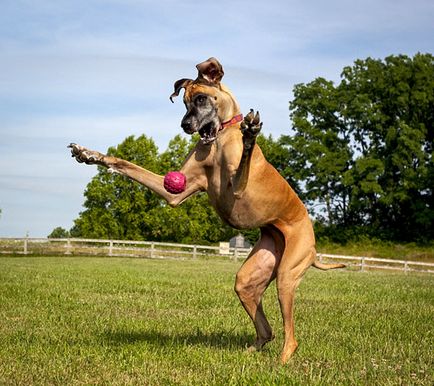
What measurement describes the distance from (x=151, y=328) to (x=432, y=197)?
42.2 meters

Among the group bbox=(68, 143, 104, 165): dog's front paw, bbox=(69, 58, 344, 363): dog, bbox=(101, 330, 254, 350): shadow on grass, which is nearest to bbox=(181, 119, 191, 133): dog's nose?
bbox=(69, 58, 344, 363): dog

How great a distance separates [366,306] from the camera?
11438 mm

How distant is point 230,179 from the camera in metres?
5.47

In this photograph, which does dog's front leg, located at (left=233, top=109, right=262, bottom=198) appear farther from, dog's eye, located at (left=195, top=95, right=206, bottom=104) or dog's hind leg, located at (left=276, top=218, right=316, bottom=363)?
dog's hind leg, located at (left=276, top=218, right=316, bottom=363)

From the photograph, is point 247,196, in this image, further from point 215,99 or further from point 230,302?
point 230,302

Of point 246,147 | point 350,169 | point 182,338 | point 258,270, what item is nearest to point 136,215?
point 350,169

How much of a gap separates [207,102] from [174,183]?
29.6 inches

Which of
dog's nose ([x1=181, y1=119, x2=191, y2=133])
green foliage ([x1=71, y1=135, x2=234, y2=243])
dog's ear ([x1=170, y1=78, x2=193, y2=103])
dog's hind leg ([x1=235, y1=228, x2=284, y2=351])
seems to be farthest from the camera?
green foliage ([x1=71, y1=135, x2=234, y2=243])

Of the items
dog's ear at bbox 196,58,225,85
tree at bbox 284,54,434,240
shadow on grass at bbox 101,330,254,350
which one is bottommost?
Answer: shadow on grass at bbox 101,330,254,350

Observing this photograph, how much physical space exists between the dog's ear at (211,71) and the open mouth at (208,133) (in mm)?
405

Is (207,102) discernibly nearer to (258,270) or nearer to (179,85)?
(179,85)

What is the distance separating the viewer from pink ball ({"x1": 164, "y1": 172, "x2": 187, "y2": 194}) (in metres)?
5.59

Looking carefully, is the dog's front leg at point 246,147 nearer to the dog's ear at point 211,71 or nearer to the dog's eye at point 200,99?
the dog's eye at point 200,99

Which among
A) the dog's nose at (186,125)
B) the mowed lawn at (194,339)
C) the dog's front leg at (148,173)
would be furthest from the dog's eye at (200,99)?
the mowed lawn at (194,339)
